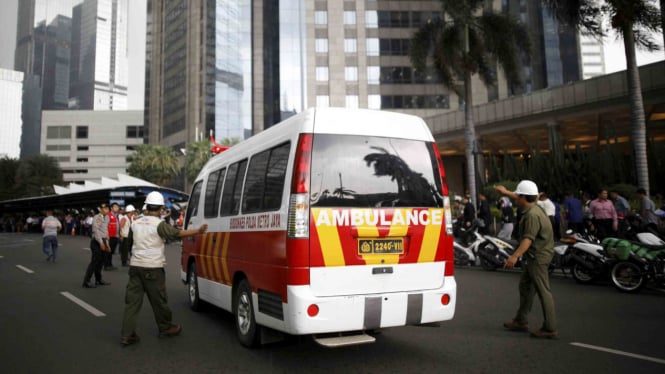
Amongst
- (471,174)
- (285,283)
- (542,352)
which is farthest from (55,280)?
(471,174)

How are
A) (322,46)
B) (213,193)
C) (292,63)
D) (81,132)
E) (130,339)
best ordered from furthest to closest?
(81,132)
(292,63)
(322,46)
(213,193)
(130,339)

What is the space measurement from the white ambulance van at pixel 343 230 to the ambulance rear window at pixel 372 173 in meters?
0.01

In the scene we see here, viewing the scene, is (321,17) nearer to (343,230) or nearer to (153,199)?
(153,199)

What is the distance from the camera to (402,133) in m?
5.05

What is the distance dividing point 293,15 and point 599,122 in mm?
45182

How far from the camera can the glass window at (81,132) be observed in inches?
4532

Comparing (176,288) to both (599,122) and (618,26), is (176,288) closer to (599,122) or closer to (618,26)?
(618,26)

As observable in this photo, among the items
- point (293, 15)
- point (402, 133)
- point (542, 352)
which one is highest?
point (293, 15)

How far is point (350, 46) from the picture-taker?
60.5 m

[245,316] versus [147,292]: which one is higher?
[147,292]

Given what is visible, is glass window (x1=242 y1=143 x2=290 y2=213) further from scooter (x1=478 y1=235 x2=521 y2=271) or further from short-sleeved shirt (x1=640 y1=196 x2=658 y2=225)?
short-sleeved shirt (x1=640 y1=196 x2=658 y2=225)

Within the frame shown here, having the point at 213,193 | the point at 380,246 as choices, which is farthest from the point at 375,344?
the point at 213,193

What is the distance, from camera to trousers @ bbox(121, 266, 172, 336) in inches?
225

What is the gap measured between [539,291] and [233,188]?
153 inches
